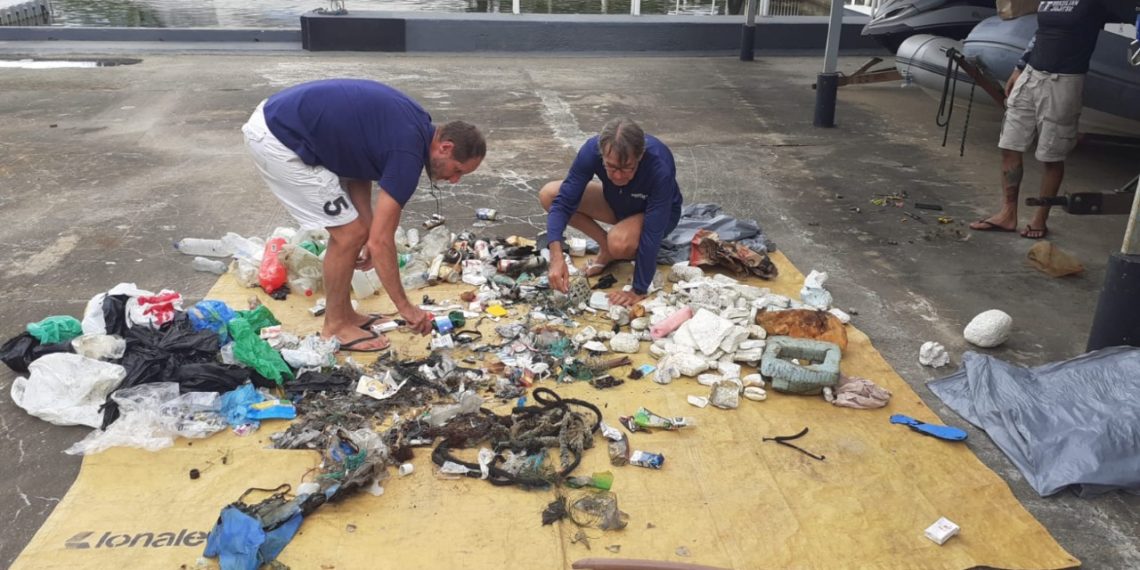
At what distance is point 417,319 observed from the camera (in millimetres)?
4164

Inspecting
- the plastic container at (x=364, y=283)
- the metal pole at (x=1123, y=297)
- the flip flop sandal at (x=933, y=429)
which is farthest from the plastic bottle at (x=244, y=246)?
the metal pole at (x=1123, y=297)

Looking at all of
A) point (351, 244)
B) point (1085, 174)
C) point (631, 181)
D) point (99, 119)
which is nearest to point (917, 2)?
point (1085, 174)

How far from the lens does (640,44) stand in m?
13.9

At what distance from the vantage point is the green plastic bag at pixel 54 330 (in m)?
3.88

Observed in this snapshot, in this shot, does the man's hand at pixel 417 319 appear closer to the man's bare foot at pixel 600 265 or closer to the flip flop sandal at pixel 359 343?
the flip flop sandal at pixel 359 343

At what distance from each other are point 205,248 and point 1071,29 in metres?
6.02

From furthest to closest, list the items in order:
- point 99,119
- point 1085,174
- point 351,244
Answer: point 99,119
point 1085,174
point 351,244

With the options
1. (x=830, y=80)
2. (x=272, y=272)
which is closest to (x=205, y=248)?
(x=272, y=272)

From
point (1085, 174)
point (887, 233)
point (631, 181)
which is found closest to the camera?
point (631, 181)

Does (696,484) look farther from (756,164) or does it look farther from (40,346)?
(756,164)

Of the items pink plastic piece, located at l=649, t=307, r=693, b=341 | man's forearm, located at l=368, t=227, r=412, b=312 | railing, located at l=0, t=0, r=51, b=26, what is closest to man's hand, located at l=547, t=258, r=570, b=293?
pink plastic piece, located at l=649, t=307, r=693, b=341

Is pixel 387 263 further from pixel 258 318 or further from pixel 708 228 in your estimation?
pixel 708 228

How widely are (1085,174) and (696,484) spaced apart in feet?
20.5

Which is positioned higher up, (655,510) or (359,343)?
(359,343)
